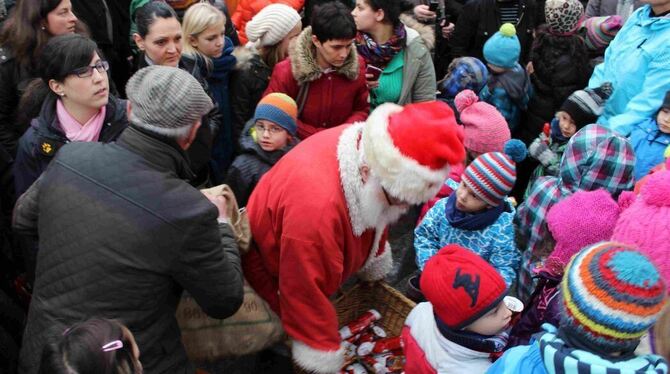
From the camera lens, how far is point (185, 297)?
238 centimetres

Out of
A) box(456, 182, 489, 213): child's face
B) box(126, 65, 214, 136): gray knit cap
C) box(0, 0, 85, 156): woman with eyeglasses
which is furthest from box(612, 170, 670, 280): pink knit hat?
box(0, 0, 85, 156): woman with eyeglasses

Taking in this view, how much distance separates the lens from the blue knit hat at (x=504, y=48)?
4.68m

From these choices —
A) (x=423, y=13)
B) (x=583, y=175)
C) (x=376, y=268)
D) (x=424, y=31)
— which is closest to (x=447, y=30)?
(x=423, y=13)

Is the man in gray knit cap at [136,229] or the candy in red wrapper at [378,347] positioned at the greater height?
the man in gray knit cap at [136,229]

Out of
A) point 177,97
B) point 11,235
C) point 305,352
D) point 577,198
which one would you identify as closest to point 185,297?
point 305,352

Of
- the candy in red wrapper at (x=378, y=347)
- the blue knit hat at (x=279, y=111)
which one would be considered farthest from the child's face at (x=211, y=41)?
the candy in red wrapper at (x=378, y=347)

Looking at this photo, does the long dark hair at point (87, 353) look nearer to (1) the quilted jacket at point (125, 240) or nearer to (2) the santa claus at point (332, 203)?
(1) the quilted jacket at point (125, 240)

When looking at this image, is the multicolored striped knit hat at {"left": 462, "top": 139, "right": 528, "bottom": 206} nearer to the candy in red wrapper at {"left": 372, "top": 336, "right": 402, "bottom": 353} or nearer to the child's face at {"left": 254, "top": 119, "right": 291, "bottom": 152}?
the candy in red wrapper at {"left": 372, "top": 336, "right": 402, "bottom": 353}

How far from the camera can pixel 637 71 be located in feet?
12.8

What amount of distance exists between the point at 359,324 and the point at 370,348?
0.43 ft

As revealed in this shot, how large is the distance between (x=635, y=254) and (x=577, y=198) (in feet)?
3.33

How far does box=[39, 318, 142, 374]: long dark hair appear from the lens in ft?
5.11

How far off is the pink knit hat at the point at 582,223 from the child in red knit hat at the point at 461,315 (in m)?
0.45

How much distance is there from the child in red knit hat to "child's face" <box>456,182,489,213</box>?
633 mm
